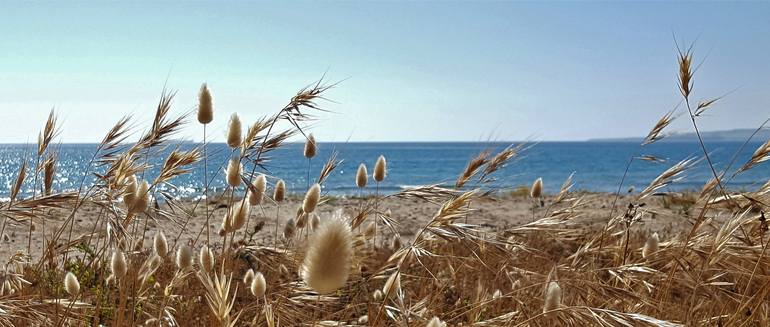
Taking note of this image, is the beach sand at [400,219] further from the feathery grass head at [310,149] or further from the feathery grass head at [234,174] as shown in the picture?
the feathery grass head at [234,174]

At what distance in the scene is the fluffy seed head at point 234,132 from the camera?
105 inches

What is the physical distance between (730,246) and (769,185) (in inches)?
20.0

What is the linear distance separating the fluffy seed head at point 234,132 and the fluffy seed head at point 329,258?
4.19 feet

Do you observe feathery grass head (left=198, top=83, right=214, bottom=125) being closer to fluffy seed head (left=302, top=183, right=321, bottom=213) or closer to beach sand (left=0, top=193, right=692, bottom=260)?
fluffy seed head (left=302, top=183, right=321, bottom=213)

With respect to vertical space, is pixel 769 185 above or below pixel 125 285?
above

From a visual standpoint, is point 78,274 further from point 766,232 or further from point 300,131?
point 766,232

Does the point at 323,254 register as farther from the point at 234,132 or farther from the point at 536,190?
the point at 536,190

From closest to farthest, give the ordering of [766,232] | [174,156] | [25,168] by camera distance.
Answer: [174,156] < [25,168] < [766,232]

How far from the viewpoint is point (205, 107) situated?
267cm

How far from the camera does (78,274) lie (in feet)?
13.7

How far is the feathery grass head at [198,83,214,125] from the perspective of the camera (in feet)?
8.74

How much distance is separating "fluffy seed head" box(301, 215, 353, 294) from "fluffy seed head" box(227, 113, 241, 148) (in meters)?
1.28

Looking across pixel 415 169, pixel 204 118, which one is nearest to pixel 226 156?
pixel 204 118

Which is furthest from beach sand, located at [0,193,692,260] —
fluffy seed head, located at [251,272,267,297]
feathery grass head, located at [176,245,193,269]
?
fluffy seed head, located at [251,272,267,297]
